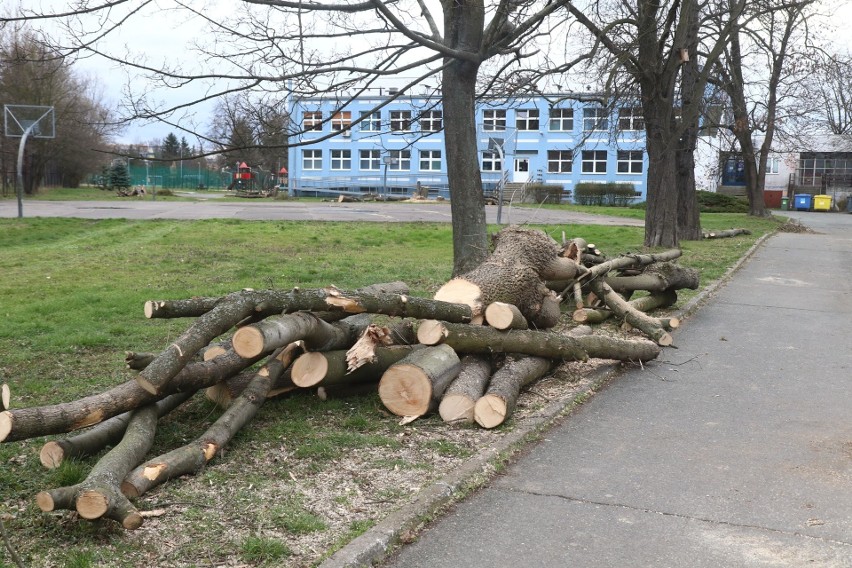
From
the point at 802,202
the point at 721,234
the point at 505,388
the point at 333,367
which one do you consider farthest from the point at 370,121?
the point at 802,202

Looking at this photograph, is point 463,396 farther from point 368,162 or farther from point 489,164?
point 368,162

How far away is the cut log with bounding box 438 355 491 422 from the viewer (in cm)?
648

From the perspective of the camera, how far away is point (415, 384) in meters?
6.51

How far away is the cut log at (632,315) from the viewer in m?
9.54

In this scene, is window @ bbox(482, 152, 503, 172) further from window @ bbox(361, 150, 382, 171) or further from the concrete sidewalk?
the concrete sidewalk

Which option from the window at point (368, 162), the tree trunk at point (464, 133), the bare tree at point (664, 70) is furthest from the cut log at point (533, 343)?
the window at point (368, 162)

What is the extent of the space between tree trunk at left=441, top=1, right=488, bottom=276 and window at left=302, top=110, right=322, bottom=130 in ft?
5.16

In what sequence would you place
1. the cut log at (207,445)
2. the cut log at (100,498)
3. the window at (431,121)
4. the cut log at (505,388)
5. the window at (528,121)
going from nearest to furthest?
the cut log at (100,498) < the cut log at (207,445) < the cut log at (505,388) < the window at (431,121) < the window at (528,121)

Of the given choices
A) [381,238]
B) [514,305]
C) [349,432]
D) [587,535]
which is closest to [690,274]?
[514,305]

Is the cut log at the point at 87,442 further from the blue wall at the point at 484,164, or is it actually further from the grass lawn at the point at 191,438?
the blue wall at the point at 484,164

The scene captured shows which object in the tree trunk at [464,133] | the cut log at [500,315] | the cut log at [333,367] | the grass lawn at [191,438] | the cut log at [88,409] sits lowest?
the grass lawn at [191,438]

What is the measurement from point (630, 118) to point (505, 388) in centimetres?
1783

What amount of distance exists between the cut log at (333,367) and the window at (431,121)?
5815mm

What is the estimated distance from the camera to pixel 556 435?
6453 mm
